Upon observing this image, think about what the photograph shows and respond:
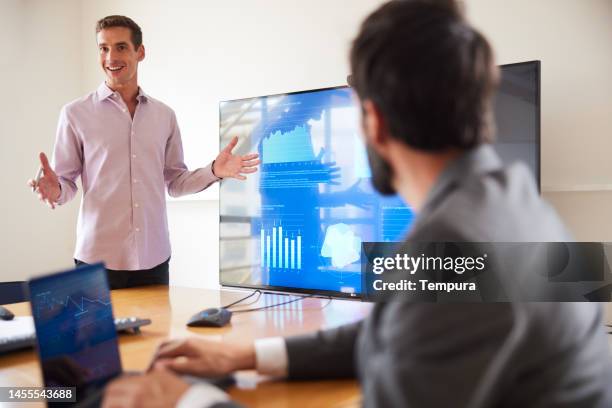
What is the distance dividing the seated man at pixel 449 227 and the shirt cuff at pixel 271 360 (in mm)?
246

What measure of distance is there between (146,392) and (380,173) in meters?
0.51

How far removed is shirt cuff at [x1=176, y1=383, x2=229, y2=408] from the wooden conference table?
0.58ft

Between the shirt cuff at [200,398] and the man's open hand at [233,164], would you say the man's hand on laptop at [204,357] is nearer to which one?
the shirt cuff at [200,398]

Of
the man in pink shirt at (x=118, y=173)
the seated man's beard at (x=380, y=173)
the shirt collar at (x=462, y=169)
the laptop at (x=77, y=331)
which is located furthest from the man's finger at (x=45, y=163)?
the shirt collar at (x=462, y=169)

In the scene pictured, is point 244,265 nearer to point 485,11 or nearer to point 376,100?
point 485,11

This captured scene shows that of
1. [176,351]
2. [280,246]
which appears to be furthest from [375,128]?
A: [280,246]

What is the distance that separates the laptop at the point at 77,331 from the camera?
3.06ft

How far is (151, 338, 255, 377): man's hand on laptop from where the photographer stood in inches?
40.3

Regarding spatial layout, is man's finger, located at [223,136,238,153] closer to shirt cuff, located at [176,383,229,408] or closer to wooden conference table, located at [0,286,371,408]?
wooden conference table, located at [0,286,371,408]

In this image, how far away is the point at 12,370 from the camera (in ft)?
3.91

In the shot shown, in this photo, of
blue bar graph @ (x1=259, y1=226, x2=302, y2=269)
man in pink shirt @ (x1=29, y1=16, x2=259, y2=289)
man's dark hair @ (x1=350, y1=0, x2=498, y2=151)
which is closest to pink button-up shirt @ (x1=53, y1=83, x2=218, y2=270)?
man in pink shirt @ (x1=29, y1=16, x2=259, y2=289)

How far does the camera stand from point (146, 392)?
813 mm

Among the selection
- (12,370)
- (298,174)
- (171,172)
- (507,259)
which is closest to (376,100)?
(507,259)

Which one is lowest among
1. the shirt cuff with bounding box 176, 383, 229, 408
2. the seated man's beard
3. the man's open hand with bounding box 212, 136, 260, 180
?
the shirt cuff with bounding box 176, 383, 229, 408
